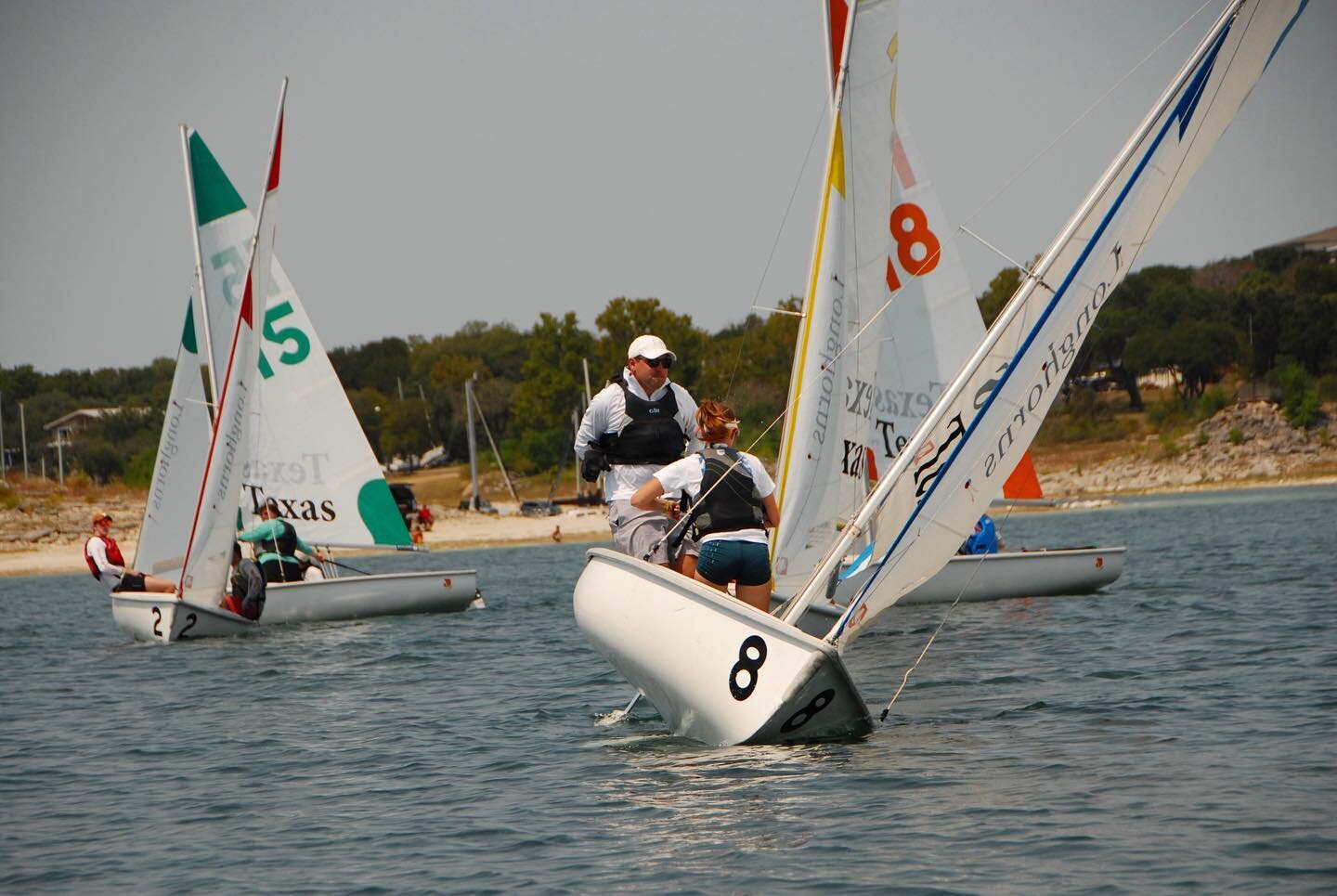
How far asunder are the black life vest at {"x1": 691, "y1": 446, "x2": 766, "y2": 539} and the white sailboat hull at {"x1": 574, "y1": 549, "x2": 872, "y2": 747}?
1.56ft

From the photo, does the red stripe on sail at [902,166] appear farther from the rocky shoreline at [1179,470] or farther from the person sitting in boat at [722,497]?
the rocky shoreline at [1179,470]

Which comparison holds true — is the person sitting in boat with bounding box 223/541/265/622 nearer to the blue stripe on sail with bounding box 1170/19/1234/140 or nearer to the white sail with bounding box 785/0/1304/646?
the white sail with bounding box 785/0/1304/646

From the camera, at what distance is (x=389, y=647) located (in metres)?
16.8

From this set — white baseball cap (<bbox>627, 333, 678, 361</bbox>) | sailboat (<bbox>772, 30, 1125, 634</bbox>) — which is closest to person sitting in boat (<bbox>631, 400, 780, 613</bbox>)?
white baseball cap (<bbox>627, 333, 678, 361</bbox>)

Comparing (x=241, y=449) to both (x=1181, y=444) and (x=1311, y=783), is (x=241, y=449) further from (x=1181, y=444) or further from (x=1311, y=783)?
(x=1181, y=444)

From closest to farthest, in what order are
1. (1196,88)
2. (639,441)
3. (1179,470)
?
(1196,88), (639,441), (1179,470)

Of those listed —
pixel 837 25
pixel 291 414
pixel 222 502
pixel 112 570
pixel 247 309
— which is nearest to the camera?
pixel 837 25

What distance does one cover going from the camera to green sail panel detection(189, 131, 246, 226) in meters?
22.5

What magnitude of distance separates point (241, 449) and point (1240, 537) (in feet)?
69.4

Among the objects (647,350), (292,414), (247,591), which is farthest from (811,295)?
(292,414)

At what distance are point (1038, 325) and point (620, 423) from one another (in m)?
2.57

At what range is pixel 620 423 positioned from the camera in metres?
9.55

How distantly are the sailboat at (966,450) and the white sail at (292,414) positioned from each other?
→ 13806 millimetres

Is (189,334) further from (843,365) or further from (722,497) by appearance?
(722,497)
